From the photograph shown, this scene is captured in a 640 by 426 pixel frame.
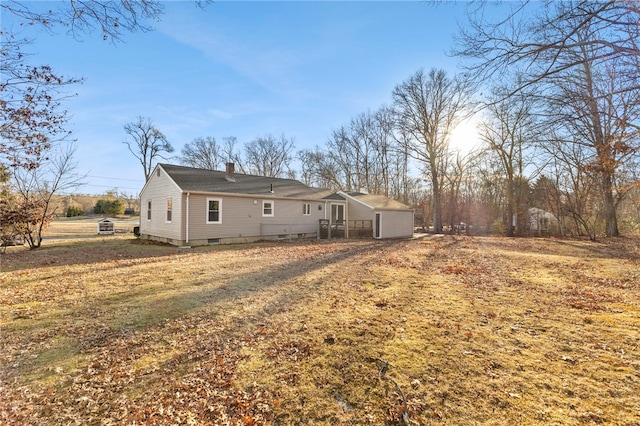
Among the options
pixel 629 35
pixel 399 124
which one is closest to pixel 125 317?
pixel 629 35

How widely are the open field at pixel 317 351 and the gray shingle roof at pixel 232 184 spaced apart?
810 centimetres

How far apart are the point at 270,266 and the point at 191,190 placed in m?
7.19

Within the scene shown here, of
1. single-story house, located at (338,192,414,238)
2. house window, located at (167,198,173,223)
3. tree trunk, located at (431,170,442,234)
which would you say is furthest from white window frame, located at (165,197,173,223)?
tree trunk, located at (431,170,442,234)

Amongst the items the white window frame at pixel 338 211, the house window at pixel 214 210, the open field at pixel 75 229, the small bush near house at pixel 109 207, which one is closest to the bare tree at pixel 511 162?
the white window frame at pixel 338 211

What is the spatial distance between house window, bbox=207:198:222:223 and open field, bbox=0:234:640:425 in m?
7.57

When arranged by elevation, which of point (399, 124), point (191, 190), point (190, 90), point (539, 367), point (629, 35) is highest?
point (399, 124)

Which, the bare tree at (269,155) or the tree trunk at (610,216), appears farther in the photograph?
the bare tree at (269,155)

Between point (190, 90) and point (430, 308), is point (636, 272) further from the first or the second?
point (190, 90)

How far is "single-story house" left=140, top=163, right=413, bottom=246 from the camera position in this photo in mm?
14273

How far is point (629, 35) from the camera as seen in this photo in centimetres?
482

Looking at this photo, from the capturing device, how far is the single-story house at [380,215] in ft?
69.2

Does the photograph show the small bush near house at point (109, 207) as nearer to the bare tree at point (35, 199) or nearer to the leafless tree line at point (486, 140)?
the leafless tree line at point (486, 140)

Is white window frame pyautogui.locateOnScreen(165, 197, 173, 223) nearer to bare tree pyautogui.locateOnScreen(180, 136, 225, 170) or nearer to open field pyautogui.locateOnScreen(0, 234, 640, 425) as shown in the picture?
open field pyautogui.locateOnScreen(0, 234, 640, 425)

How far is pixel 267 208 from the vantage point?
57.1 feet
